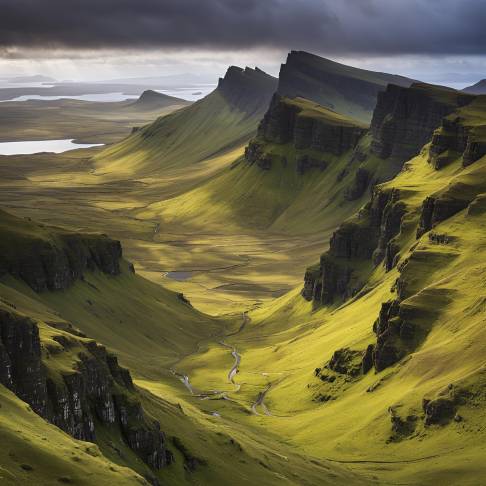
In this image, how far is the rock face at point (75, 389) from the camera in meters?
109

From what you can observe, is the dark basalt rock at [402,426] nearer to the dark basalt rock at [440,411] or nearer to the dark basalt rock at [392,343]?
the dark basalt rock at [440,411]

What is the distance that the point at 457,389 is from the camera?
158m

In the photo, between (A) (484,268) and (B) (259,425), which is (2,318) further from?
(A) (484,268)

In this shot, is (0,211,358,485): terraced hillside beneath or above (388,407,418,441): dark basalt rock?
above

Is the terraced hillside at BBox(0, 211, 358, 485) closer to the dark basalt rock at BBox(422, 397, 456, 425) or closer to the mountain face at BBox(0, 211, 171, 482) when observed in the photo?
the mountain face at BBox(0, 211, 171, 482)

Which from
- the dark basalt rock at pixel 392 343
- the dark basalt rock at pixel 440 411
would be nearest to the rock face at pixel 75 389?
the dark basalt rock at pixel 440 411

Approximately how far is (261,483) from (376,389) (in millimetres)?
66875

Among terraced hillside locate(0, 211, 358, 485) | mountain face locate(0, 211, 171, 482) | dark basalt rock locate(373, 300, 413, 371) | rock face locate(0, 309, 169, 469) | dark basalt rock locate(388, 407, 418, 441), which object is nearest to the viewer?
terraced hillside locate(0, 211, 358, 485)

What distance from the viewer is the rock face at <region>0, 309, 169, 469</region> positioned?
109 metres

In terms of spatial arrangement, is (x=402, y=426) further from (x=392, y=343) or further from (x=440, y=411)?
(x=392, y=343)

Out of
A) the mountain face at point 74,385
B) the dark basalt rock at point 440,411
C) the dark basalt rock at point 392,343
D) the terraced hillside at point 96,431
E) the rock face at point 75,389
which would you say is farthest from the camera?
the dark basalt rock at point 392,343

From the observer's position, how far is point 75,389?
382 ft

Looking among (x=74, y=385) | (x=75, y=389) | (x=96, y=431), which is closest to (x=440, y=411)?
(x=96, y=431)

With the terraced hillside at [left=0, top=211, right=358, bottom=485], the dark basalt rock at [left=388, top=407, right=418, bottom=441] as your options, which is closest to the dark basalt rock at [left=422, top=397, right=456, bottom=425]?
the dark basalt rock at [left=388, top=407, right=418, bottom=441]
